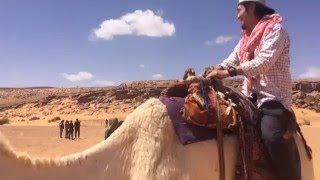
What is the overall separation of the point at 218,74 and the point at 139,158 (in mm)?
1011

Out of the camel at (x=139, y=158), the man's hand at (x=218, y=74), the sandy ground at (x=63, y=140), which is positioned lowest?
the sandy ground at (x=63, y=140)

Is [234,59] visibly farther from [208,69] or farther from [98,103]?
[98,103]

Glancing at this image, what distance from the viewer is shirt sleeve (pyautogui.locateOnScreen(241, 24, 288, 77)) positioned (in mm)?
4066

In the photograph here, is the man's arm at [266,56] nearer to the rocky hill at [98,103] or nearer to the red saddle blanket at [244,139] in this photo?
the red saddle blanket at [244,139]

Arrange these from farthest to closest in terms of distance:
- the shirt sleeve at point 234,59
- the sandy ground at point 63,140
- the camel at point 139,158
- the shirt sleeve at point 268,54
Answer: the sandy ground at point 63,140 < the shirt sleeve at point 234,59 < the shirt sleeve at point 268,54 < the camel at point 139,158

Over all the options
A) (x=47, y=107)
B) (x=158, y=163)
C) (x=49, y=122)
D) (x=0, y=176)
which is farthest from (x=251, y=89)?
(x=47, y=107)

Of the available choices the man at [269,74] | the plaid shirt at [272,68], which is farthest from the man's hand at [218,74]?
the plaid shirt at [272,68]

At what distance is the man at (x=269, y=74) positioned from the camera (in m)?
4.02

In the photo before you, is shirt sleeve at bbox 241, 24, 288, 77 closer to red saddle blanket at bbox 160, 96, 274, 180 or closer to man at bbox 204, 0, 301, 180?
man at bbox 204, 0, 301, 180

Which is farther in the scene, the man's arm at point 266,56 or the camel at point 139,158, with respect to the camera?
the man's arm at point 266,56

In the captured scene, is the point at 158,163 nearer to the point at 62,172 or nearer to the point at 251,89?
the point at 62,172

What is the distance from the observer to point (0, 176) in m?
3.72

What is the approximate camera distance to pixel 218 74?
425cm

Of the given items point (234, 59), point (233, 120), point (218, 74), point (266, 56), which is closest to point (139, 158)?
point (233, 120)
